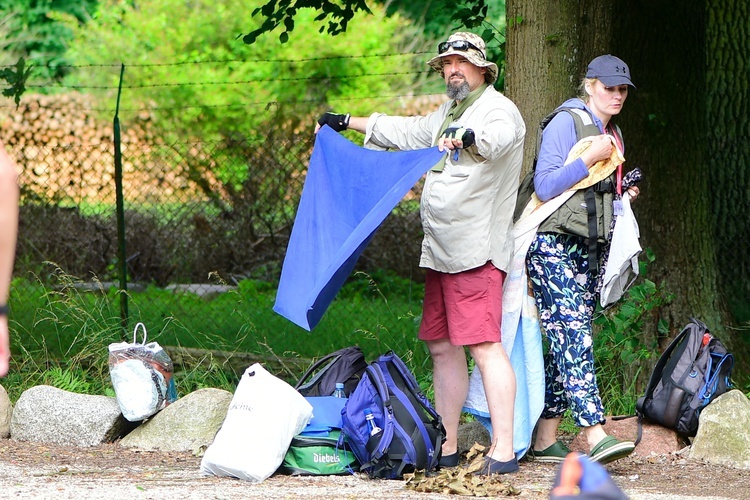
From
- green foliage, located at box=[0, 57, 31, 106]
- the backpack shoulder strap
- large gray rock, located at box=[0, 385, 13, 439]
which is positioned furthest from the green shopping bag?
green foliage, located at box=[0, 57, 31, 106]

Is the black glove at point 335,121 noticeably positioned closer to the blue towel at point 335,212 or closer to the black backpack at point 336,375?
the blue towel at point 335,212

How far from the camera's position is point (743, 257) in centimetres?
683

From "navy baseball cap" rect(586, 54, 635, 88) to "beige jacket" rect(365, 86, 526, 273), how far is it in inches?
16.8

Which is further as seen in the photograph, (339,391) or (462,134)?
(339,391)

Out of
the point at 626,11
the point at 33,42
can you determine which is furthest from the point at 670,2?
the point at 33,42

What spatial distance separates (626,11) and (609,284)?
2.13 metres

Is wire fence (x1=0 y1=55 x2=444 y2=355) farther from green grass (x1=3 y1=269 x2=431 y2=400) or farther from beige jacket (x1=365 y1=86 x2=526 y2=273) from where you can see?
beige jacket (x1=365 y1=86 x2=526 y2=273)

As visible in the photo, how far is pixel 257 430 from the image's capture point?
457 centimetres

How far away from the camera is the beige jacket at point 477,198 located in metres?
4.64

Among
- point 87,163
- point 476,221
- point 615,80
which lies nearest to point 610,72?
point 615,80

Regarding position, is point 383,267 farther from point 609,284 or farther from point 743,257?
point 609,284

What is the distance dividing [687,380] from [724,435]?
313 millimetres

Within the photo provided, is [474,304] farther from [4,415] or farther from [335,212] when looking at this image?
[4,415]

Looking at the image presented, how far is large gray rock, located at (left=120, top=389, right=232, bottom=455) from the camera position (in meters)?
5.54
